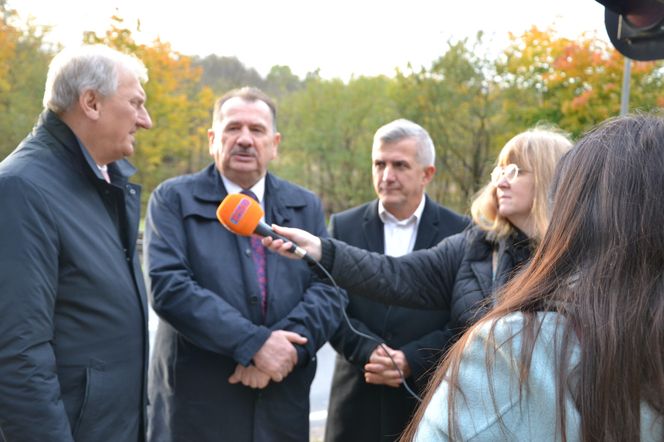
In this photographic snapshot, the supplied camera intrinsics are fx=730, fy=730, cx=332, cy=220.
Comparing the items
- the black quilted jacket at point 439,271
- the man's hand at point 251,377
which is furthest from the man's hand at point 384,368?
the man's hand at point 251,377

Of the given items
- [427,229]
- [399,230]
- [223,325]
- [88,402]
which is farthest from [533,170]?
[88,402]

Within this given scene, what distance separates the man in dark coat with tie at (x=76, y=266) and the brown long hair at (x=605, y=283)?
4.72 feet

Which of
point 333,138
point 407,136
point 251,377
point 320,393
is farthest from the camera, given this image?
point 333,138

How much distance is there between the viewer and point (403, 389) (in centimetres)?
373

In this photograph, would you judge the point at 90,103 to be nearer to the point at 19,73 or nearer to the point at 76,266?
the point at 76,266

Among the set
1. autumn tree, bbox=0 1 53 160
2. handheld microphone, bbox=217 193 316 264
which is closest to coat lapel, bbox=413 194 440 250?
handheld microphone, bbox=217 193 316 264

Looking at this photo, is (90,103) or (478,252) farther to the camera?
(478,252)

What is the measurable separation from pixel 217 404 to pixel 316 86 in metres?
21.4

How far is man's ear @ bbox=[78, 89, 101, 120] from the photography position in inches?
110

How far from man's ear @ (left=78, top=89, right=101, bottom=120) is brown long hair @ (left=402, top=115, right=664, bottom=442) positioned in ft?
6.16

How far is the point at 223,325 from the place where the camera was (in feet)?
10.5

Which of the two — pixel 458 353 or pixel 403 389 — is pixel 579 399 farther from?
pixel 403 389

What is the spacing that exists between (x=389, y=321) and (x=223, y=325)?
3.16 feet

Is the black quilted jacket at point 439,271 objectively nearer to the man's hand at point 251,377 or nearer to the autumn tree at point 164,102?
the man's hand at point 251,377
